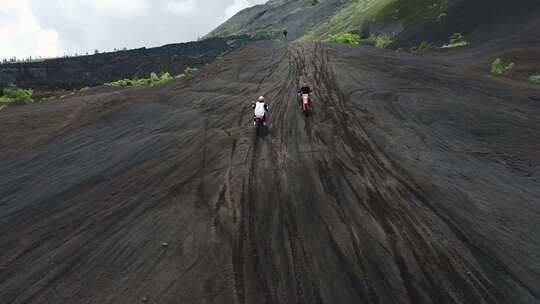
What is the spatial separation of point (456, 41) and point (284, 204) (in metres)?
50.9

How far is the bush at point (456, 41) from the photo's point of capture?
1943 inches

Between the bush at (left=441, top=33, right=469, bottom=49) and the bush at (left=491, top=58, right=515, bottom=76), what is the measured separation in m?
14.0

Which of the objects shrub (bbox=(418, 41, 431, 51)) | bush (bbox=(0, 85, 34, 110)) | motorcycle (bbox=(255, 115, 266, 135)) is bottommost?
motorcycle (bbox=(255, 115, 266, 135))

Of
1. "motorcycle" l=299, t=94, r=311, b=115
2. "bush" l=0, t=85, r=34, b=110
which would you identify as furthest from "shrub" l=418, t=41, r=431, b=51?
"bush" l=0, t=85, r=34, b=110

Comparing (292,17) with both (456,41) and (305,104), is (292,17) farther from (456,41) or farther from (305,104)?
(305,104)

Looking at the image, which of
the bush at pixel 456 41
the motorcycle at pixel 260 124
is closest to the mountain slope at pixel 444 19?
the bush at pixel 456 41

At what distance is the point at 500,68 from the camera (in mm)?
34812

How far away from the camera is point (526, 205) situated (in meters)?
12.1

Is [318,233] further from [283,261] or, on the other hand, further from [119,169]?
[119,169]

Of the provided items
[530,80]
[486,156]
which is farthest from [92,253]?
[530,80]

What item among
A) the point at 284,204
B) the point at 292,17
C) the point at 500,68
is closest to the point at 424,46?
the point at 500,68

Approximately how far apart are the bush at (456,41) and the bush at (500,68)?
46.0ft

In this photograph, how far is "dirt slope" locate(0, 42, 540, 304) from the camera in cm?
897

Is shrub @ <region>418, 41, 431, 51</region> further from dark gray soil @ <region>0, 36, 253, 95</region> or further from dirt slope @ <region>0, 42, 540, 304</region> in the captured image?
dark gray soil @ <region>0, 36, 253, 95</region>
